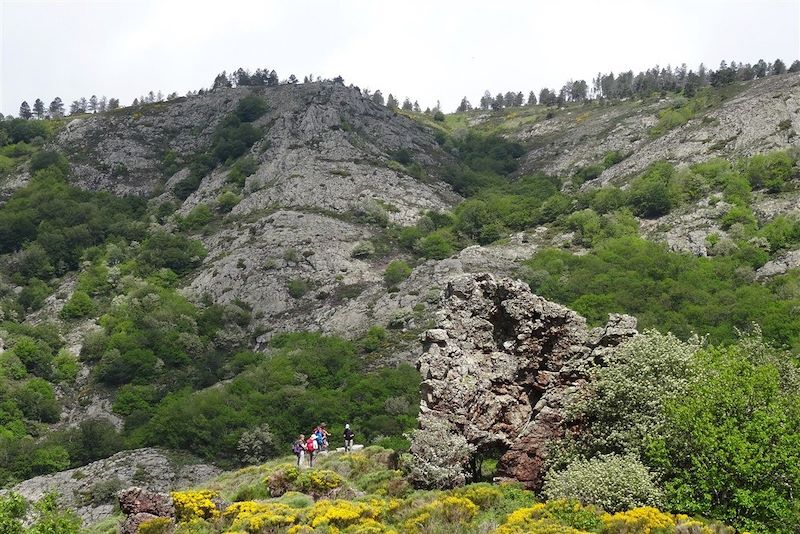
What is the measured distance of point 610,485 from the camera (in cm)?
2181

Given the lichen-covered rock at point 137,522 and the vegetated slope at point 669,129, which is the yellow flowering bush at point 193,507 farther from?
the vegetated slope at point 669,129

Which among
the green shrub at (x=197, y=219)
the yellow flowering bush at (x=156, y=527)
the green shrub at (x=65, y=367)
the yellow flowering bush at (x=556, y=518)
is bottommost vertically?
the green shrub at (x=65, y=367)

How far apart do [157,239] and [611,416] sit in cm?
8302

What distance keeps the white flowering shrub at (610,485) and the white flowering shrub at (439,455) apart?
3487 millimetres

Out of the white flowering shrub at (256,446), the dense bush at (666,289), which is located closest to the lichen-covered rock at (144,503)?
the white flowering shrub at (256,446)

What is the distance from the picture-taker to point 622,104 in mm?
162000

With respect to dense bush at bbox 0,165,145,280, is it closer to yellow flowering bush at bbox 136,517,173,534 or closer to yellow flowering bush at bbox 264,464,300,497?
yellow flowering bush at bbox 264,464,300,497

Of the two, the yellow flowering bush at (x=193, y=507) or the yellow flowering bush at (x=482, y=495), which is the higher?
the yellow flowering bush at (x=482, y=495)

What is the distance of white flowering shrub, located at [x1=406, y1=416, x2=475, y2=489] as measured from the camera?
25547mm

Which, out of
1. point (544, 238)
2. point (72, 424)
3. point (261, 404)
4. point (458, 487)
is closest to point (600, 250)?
point (544, 238)

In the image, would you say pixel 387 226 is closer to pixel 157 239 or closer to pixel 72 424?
pixel 157 239

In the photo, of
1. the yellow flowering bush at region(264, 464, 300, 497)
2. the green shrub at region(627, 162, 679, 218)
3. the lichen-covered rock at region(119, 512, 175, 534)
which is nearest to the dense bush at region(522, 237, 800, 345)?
the green shrub at region(627, 162, 679, 218)

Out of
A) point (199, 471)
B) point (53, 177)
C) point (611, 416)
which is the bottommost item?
point (199, 471)

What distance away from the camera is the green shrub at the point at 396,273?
267 ft
